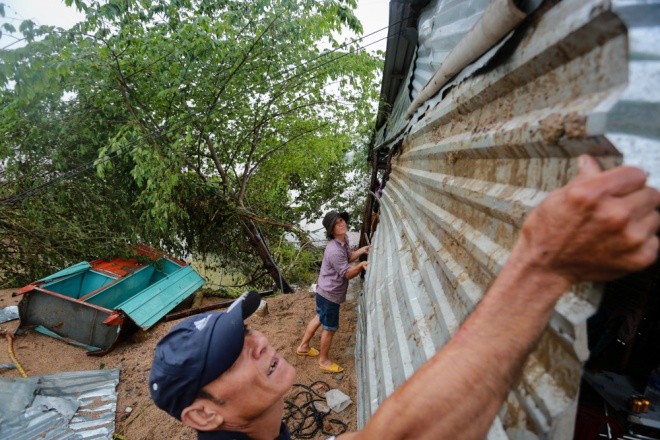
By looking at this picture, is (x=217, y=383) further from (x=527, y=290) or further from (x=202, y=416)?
(x=527, y=290)

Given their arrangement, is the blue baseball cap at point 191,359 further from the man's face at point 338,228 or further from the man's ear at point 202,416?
the man's face at point 338,228

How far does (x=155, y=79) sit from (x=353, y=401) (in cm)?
758

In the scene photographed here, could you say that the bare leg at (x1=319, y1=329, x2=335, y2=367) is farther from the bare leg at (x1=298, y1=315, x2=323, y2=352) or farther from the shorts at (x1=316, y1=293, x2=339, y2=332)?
the bare leg at (x1=298, y1=315, x2=323, y2=352)

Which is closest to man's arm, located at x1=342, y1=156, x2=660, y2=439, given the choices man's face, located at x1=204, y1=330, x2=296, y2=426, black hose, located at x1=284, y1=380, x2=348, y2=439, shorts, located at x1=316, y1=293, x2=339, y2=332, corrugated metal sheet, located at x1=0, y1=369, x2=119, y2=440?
man's face, located at x1=204, y1=330, x2=296, y2=426

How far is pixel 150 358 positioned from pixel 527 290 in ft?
22.3

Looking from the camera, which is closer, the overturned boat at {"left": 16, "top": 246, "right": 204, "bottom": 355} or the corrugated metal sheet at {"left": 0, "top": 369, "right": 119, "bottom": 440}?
the corrugated metal sheet at {"left": 0, "top": 369, "right": 119, "bottom": 440}

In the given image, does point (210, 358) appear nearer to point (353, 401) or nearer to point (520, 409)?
point (520, 409)

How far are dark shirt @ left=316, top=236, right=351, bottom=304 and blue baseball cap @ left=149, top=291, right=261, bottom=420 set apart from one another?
9.58 feet

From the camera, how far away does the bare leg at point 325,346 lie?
15.8ft

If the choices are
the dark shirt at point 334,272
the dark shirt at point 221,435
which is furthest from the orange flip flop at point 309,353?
the dark shirt at point 221,435

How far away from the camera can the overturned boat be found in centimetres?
648

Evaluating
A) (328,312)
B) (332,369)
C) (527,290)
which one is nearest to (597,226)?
(527,290)

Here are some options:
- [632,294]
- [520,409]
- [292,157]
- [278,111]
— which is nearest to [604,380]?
[632,294]

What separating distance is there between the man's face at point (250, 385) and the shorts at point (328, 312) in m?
3.03
